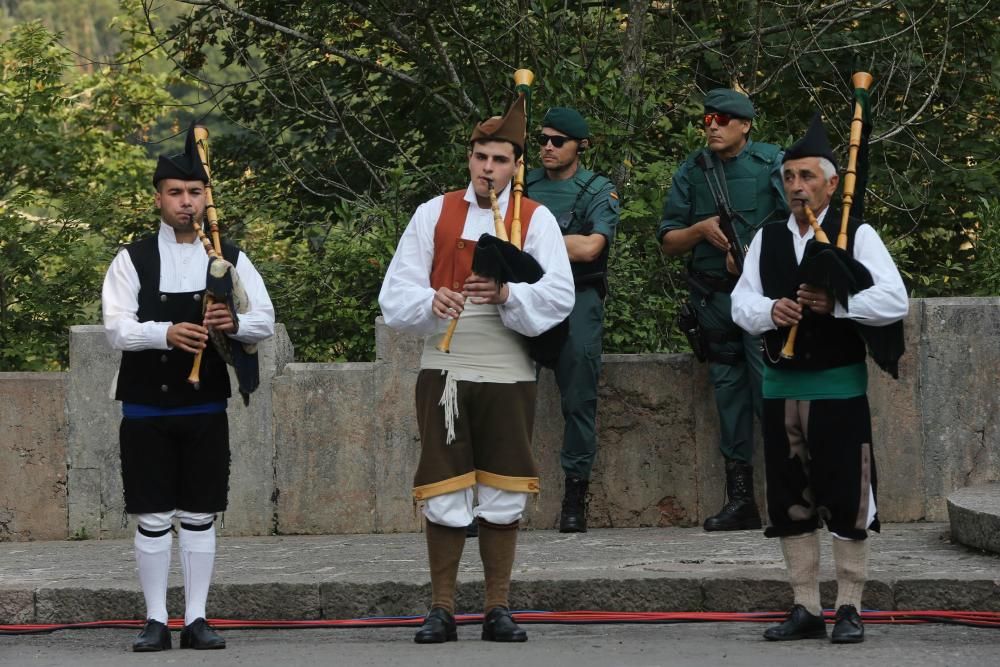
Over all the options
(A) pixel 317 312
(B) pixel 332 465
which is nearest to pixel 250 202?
(A) pixel 317 312

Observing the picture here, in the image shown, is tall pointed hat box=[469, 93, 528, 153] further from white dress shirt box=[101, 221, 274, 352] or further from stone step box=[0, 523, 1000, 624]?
stone step box=[0, 523, 1000, 624]

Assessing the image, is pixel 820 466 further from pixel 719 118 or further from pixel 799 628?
pixel 719 118

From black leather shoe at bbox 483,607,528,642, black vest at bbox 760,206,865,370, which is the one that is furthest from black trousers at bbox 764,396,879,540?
black leather shoe at bbox 483,607,528,642

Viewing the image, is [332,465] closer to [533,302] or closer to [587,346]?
[587,346]

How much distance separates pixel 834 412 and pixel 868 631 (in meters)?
0.89

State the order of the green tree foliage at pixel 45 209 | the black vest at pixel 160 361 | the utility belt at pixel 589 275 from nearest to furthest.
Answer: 1. the black vest at pixel 160 361
2. the utility belt at pixel 589 275
3. the green tree foliage at pixel 45 209

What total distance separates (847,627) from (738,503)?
2.10 meters

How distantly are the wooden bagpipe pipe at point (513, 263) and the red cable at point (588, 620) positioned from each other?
1040mm

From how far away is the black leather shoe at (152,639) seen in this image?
605 cm

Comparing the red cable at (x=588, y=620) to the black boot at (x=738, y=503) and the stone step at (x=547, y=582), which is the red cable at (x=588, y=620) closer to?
the stone step at (x=547, y=582)

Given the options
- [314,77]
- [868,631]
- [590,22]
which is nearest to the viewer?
[868,631]

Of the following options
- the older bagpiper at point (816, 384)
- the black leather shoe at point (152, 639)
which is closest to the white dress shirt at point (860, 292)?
the older bagpiper at point (816, 384)

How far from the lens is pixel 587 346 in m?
7.87

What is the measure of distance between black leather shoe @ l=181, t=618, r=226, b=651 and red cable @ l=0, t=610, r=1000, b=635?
0.46 m
